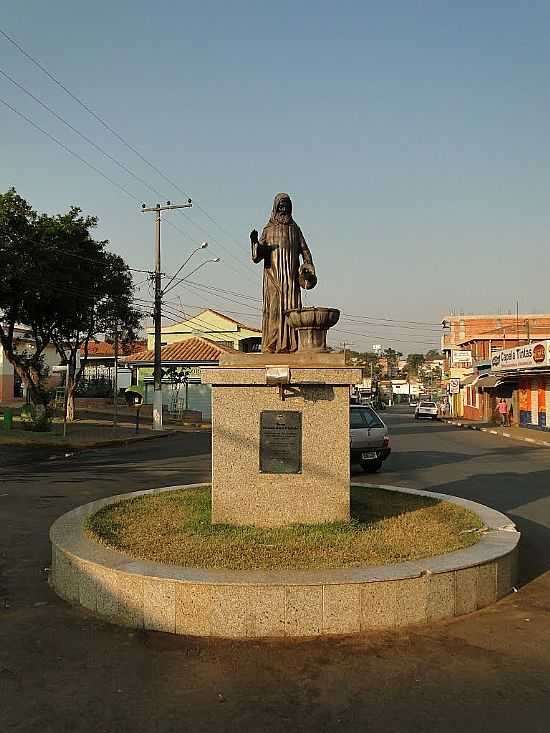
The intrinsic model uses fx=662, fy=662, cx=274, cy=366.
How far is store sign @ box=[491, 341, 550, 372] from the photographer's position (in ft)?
95.1

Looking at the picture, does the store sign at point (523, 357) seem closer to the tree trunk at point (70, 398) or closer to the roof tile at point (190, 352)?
the roof tile at point (190, 352)

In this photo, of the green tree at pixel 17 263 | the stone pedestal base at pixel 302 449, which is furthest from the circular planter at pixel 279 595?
the green tree at pixel 17 263

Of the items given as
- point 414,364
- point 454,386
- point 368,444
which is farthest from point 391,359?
point 368,444

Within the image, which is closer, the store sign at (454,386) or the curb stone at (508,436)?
the curb stone at (508,436)

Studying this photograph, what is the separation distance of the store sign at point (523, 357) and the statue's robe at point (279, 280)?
77.8ft

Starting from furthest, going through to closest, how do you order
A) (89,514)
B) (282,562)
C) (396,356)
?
(396,356) → (89,514) → (282,562)

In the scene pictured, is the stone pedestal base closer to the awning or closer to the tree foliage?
the tree foliage

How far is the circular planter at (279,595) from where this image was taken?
15.0ft

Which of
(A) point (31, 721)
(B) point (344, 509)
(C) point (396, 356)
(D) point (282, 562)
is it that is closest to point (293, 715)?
(A) point (31, 721)

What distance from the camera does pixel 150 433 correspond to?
27141 mm

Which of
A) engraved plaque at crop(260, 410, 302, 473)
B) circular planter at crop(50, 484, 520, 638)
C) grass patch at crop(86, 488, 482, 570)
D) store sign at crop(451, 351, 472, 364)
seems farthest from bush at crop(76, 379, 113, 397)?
circular planter at crop(50, 484, 520, 638)

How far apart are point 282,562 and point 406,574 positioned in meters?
1.01

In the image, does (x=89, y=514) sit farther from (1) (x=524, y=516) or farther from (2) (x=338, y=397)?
(1) (x=524, y=516)

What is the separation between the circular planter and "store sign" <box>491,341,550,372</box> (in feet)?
84.5
